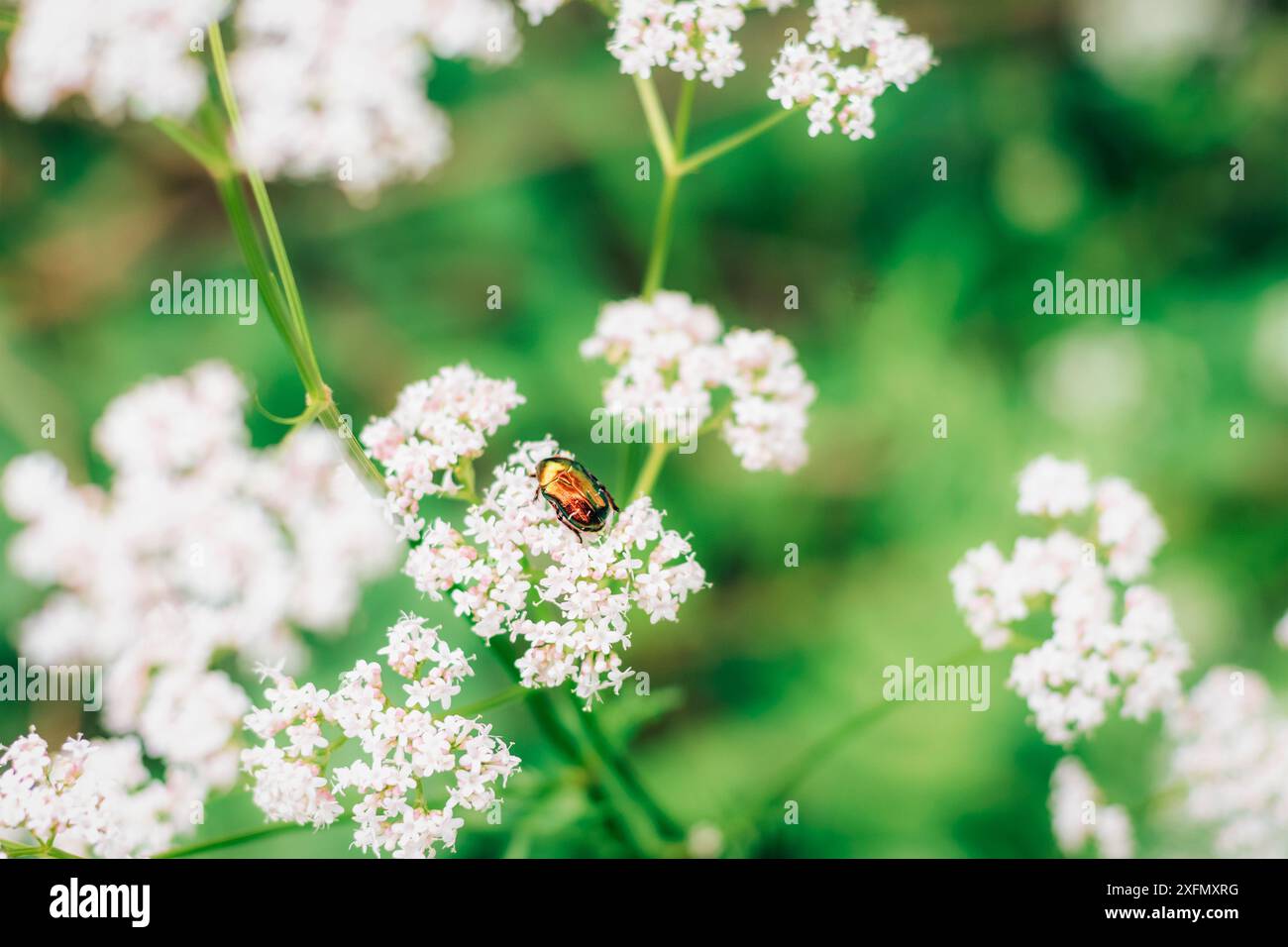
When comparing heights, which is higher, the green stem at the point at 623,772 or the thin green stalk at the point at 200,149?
the thin green stalk at the point at 200,149

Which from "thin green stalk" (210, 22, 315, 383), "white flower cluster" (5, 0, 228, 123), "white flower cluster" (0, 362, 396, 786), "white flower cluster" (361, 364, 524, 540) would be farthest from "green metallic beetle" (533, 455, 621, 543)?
"white flower cluster" (5, 0, 228, 123)

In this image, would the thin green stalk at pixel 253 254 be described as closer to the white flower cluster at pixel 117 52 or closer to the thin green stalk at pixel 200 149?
the thin green stalk at pixel 200 149

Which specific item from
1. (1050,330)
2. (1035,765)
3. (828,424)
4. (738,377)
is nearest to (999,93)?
(1050,330)

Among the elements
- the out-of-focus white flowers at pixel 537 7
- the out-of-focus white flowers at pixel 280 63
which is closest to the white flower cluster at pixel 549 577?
the out-of-focus white flowers at pixel 280 63

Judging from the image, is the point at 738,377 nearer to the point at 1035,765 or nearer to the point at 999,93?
the point at 1035,765

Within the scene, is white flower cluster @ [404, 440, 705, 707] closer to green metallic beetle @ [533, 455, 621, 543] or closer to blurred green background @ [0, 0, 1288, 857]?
green metallic beetle @ [533, 455, 621, 543]

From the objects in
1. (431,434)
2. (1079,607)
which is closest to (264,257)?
(431,434)
